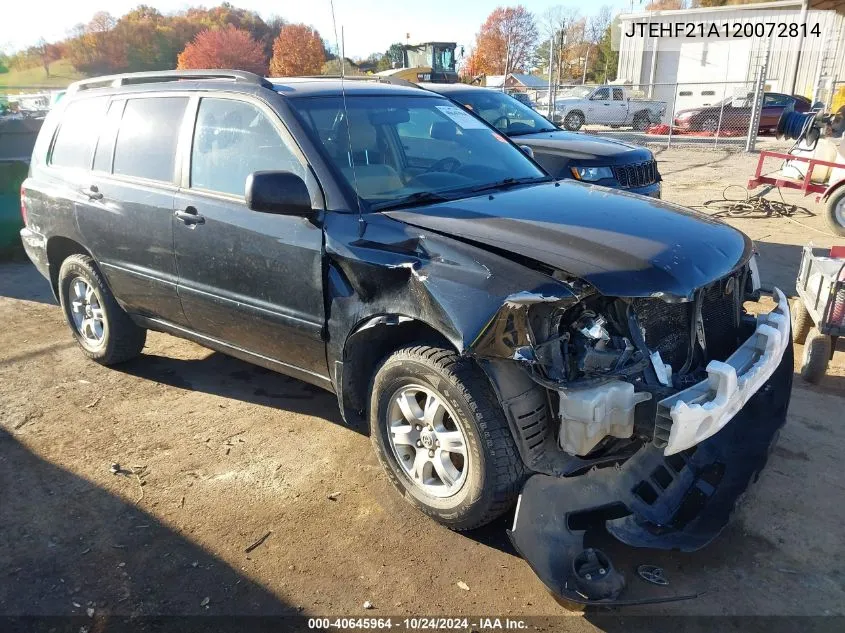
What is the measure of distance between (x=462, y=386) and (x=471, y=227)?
71 cm

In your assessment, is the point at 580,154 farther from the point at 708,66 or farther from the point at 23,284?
the point at 708,66

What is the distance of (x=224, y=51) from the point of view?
54469 millimetres

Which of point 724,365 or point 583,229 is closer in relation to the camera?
point 724,365

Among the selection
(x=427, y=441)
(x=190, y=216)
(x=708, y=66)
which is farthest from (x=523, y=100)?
(x=708, y=66)

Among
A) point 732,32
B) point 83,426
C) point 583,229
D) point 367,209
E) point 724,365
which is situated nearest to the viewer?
point 724,365

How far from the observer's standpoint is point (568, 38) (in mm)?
76625

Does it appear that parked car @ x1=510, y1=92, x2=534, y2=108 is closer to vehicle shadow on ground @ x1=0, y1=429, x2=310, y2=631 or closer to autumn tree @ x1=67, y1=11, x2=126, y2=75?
vehicle shadow on ground @ x1=0, y1=429, x2=310, y2=631

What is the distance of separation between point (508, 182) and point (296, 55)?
44678mm

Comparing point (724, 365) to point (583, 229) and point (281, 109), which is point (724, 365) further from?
point (281, 109)

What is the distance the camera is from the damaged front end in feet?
8.07

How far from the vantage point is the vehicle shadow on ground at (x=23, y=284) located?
6.88 m

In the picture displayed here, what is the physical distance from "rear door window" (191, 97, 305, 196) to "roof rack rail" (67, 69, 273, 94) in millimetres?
189

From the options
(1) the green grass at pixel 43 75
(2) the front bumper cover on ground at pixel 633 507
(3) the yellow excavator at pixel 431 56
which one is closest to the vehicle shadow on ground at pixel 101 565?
(2) the front bumper cover on ground at pixel 633 507

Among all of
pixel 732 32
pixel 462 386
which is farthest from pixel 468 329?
pixel 732 32
